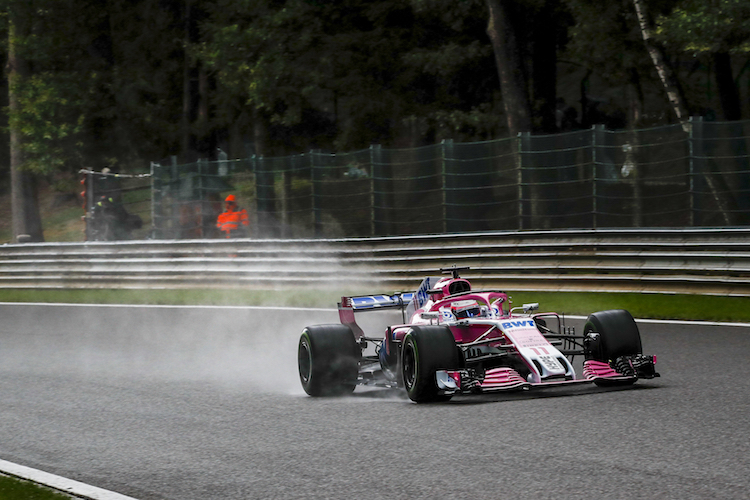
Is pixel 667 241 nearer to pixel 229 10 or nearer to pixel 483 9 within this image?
pixel 483 9

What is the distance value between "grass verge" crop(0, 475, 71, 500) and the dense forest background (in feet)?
53.1

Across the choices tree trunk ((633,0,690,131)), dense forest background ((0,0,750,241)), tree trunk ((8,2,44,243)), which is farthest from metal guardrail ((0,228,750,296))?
tree trunk ((8,2,44,243))

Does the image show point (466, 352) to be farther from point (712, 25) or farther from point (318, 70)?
point (318, 70)

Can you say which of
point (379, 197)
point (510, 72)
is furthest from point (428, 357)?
point (510, 72)

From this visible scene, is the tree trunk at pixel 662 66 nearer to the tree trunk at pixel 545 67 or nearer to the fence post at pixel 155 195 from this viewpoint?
the tree trunk at pixel 545 67

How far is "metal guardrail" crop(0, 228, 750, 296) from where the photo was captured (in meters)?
14.0

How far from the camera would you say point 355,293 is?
17.0 meters

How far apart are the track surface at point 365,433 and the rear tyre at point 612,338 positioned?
308mm

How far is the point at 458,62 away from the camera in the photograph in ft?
82.0

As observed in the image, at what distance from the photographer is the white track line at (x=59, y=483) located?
5318 millimetres

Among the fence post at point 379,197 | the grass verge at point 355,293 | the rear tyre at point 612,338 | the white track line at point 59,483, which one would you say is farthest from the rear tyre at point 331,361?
the fence post at point 379,197

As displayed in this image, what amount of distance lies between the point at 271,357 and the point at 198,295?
26.4 ft

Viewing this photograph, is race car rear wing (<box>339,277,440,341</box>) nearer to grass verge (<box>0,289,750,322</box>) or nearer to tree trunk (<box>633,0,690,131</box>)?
grass verge (<box>0,289,750,322</box>)

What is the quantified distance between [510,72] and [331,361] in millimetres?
15514
